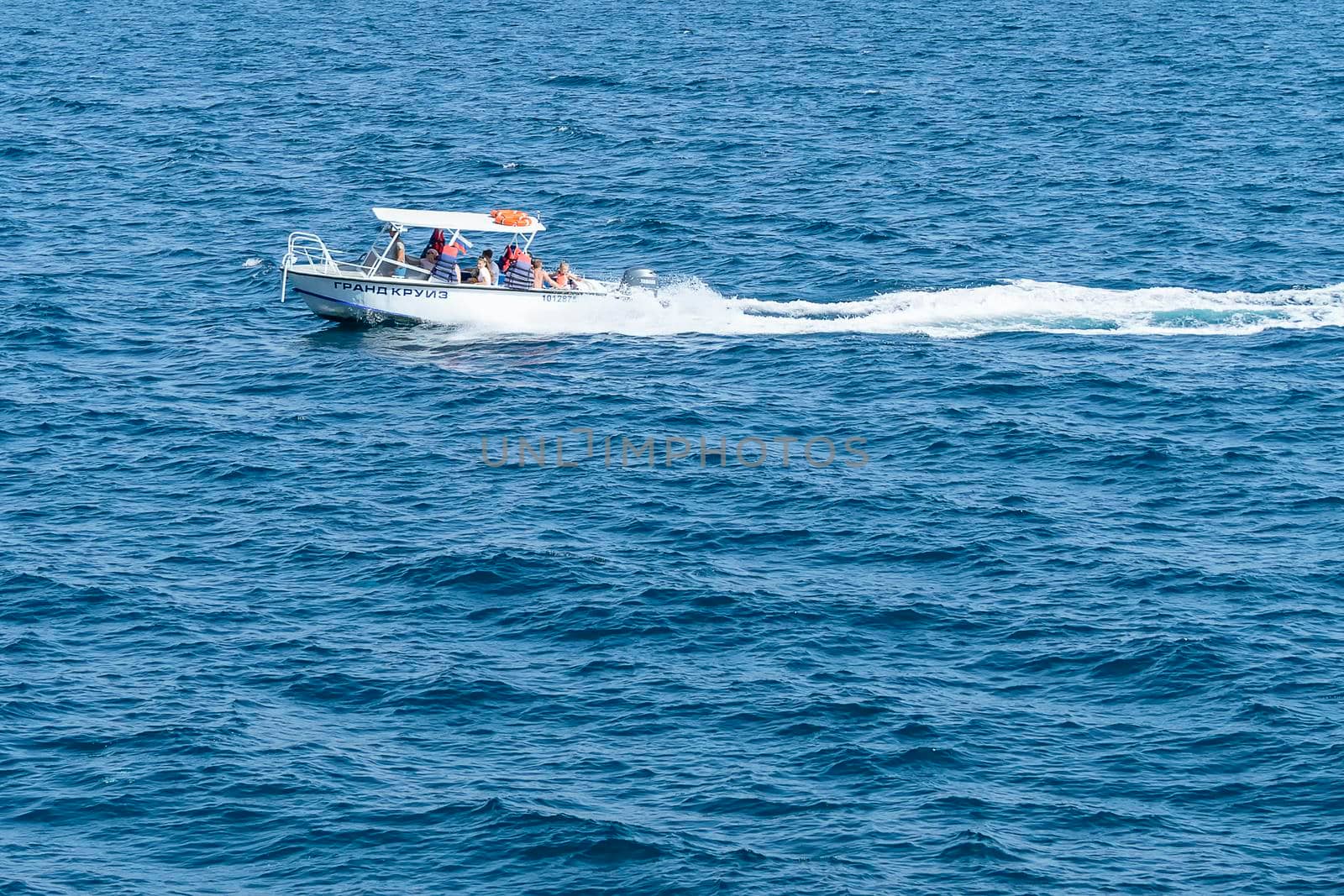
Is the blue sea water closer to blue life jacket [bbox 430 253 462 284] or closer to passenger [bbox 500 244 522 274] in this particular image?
blue life jacket [bbox 430 253 462 284]

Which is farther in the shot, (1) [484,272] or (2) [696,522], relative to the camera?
(1) [484,272]

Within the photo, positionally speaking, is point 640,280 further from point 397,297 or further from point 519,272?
point 397,297

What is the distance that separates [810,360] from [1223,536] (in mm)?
16209

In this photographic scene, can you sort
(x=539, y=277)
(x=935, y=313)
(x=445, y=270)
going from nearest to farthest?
(x=445, y=270) < (x=539, y=277) < (x=935, y=313)

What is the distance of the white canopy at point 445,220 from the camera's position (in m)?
58.2

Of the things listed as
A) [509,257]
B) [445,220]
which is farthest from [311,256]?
[509,257]

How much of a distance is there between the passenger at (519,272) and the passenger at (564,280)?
2.89 feet

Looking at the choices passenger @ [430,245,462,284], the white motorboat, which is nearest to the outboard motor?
the white motorboat

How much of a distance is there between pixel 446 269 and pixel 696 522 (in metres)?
17.4

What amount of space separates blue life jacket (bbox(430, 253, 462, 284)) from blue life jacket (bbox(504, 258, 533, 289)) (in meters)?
1.69

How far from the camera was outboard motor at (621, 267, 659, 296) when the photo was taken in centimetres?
6031

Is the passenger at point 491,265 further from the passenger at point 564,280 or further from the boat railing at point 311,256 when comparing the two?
the boat railing at point 311,256

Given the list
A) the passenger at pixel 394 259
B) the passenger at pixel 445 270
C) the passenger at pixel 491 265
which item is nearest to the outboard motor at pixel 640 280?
the passenger at pixel 491 265

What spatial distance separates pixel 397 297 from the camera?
58.8 metres
